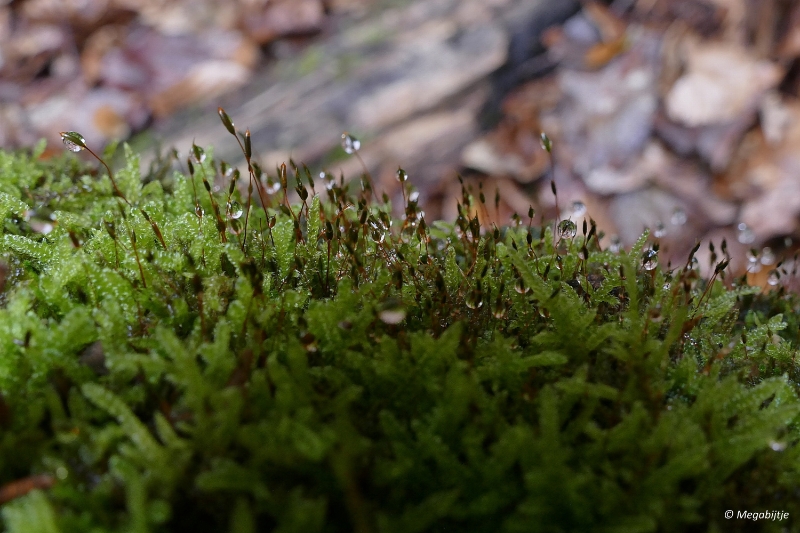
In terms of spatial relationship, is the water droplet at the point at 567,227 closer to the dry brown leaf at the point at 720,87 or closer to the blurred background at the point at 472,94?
the blurred background at the point at 472,94

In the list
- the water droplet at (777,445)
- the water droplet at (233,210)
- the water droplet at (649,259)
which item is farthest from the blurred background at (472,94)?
the water droplet at (777,445)

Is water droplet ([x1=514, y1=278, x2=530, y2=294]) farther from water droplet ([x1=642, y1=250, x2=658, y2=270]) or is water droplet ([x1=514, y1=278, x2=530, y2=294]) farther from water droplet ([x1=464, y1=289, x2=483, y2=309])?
water droplet ([x1=642, y1=250, x2=658, y2=270])

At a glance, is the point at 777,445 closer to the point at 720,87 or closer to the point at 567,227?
the point at 567,227

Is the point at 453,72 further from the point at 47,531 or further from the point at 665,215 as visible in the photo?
the point at 47,531

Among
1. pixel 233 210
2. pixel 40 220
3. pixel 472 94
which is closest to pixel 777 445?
pixel 233 210

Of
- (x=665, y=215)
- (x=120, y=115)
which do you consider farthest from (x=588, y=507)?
(x=120, y=115)

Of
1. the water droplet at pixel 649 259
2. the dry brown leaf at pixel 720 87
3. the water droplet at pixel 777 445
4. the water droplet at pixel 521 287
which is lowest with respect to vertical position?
the water droplet at pixel 777 445
